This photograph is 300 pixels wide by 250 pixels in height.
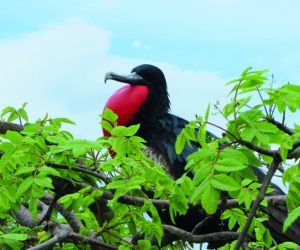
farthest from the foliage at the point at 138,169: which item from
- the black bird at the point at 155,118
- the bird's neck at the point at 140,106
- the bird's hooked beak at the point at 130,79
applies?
the bird's hooked beak at the point at 130,79

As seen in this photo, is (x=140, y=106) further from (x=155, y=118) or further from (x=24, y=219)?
(x=24, y=219)

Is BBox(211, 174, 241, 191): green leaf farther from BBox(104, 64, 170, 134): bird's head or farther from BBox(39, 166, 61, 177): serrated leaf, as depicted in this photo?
BBox(104, 64, 170, 134): bird's head

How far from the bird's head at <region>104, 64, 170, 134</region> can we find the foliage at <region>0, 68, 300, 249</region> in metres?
1.50

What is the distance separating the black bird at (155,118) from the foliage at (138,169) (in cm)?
100

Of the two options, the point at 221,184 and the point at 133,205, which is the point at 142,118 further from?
the point at 221,184

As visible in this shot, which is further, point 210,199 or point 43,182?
point 43,182

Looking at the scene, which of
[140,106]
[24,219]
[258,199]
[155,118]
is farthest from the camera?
[140,106]

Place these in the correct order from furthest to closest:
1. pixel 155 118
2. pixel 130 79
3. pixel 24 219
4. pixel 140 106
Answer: pixel 130 79 → pixel 140 106 → pixel 155 118 → pixel 24 219

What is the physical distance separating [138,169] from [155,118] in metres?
2.08

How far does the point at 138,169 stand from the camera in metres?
2.68

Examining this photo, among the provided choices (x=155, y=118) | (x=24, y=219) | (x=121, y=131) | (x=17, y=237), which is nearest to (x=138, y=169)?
(x=121, y=131)

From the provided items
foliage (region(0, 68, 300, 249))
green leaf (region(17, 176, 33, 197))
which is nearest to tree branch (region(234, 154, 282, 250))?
foliage (region(0, 68, 300, 249))

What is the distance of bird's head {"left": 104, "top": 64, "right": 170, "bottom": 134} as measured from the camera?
191 inches

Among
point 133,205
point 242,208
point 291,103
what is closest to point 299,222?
point 242,208
